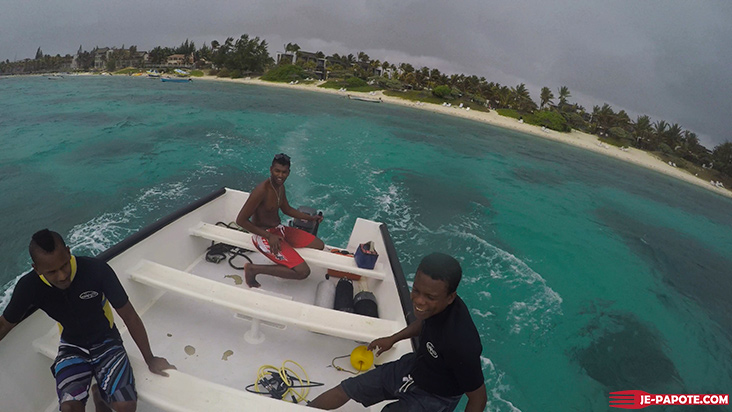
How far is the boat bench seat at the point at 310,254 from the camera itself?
12.9ft

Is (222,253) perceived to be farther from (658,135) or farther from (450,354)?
(658,135)

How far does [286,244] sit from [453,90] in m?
69.3

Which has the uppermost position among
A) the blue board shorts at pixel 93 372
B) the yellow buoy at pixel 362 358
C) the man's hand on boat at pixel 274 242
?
the man's hand on boat at pixel 274 242

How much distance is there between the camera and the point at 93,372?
2238mm

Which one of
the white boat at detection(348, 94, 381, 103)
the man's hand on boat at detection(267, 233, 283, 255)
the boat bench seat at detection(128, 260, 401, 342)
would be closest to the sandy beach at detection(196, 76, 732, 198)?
the white boat at detection(348, 94, 381, 103)

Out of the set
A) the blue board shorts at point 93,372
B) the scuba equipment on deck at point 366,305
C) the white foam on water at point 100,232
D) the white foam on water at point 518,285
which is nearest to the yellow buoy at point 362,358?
Answer: the scuba equipment on deck at point 366,305

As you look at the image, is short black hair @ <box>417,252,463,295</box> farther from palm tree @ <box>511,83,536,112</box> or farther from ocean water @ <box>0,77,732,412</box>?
palm tree @ <box>511,83,536,112</box>

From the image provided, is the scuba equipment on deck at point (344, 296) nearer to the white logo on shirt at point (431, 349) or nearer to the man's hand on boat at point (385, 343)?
the man's hand on boat at point (385, 343)

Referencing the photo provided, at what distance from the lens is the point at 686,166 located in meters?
51.8

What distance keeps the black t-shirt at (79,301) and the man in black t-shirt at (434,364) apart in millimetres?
1637

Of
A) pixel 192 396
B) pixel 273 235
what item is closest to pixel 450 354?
pixel 192 396

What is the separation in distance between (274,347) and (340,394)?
1.06 meters

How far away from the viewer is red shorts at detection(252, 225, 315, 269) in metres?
3.98

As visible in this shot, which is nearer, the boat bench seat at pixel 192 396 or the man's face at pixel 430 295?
the man's face at pixel 430 295
